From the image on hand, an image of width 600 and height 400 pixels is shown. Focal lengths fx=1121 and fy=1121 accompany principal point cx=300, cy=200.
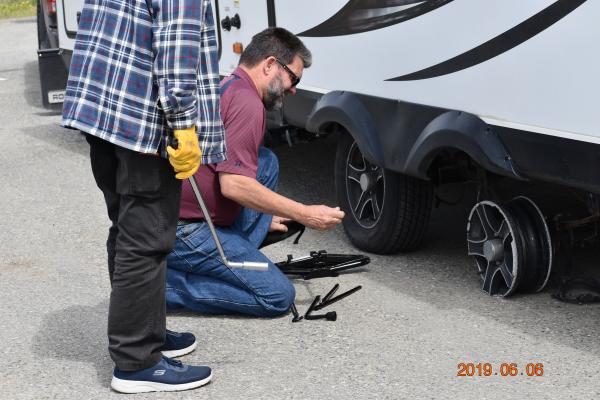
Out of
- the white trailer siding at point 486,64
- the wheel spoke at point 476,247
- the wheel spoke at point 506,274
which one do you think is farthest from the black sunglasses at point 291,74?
the wheel spoke at point 506,274

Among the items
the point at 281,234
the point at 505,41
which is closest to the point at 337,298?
the point at 281,234

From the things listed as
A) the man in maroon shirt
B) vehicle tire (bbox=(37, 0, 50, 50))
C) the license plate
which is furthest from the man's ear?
vehicle tire (bbox=(37, 0, 50, 50))

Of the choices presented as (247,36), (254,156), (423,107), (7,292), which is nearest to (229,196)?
(254,156)

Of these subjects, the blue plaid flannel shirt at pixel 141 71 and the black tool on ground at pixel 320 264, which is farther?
the black tool on ground at pixel 320 264

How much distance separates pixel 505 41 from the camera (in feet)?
14.4

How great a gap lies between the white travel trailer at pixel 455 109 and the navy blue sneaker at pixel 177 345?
51.8 inches

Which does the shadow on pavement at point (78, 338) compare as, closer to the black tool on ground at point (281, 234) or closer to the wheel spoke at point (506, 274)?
the black tool on ground at point (281, 234)

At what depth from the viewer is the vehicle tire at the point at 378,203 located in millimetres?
5395

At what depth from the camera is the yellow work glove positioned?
362 centimetres

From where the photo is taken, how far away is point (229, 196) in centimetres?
452

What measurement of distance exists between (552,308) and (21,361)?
7.20ft

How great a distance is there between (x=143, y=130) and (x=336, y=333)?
133cm

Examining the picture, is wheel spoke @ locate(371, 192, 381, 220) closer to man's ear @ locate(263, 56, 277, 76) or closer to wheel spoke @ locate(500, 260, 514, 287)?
wheel spoke @ locate(500, 260, 514, 287)

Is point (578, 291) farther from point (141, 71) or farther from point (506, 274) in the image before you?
point (141, 71)
